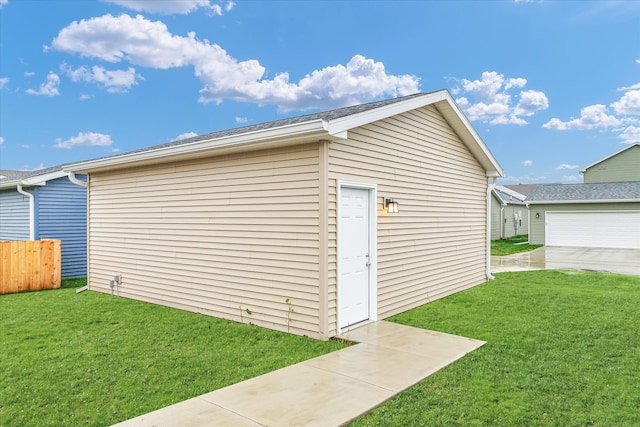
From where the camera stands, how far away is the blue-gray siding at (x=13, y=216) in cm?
1140

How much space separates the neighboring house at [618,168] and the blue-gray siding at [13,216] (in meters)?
30.1

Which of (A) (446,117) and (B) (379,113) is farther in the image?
(A) (446,117)

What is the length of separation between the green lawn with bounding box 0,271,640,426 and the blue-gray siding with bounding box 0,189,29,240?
470 centimetres

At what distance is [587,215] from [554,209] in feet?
4.84

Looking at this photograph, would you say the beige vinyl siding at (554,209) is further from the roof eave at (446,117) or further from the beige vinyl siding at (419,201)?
the beige vinyl siding at (419,201)

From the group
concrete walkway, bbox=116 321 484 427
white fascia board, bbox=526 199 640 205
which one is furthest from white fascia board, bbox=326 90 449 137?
white fascia board, bbox=526 199 640 205

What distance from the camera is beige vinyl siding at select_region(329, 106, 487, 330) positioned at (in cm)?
595

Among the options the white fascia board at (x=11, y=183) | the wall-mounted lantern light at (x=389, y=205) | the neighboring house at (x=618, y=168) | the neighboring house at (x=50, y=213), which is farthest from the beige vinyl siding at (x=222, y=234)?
the neighboring house at (x=618, y=168)

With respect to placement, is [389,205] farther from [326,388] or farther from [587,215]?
[587,215]

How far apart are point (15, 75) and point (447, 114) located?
17308 mm

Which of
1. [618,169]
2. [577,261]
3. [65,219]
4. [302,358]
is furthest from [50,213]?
[618,169]

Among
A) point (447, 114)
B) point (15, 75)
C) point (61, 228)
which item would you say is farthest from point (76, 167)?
point (15, 75)

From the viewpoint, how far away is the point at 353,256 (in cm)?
571

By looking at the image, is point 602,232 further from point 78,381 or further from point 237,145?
point 78,381
